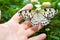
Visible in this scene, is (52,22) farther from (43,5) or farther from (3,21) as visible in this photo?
(3,21)

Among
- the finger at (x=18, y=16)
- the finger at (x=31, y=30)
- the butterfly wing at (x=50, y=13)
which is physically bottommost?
the finger at (x=31, y=30)

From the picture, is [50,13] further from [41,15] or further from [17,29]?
[17,29]

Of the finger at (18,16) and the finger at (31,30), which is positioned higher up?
the finger at (18,16)

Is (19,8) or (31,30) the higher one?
(19,8)

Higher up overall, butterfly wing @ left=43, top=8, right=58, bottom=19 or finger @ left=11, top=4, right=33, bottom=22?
finger @ left=11, top=4, right=33, bottom=22

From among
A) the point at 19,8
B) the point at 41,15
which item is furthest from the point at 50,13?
the point at 19,8

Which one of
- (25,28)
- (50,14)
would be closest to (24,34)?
(25,28)
